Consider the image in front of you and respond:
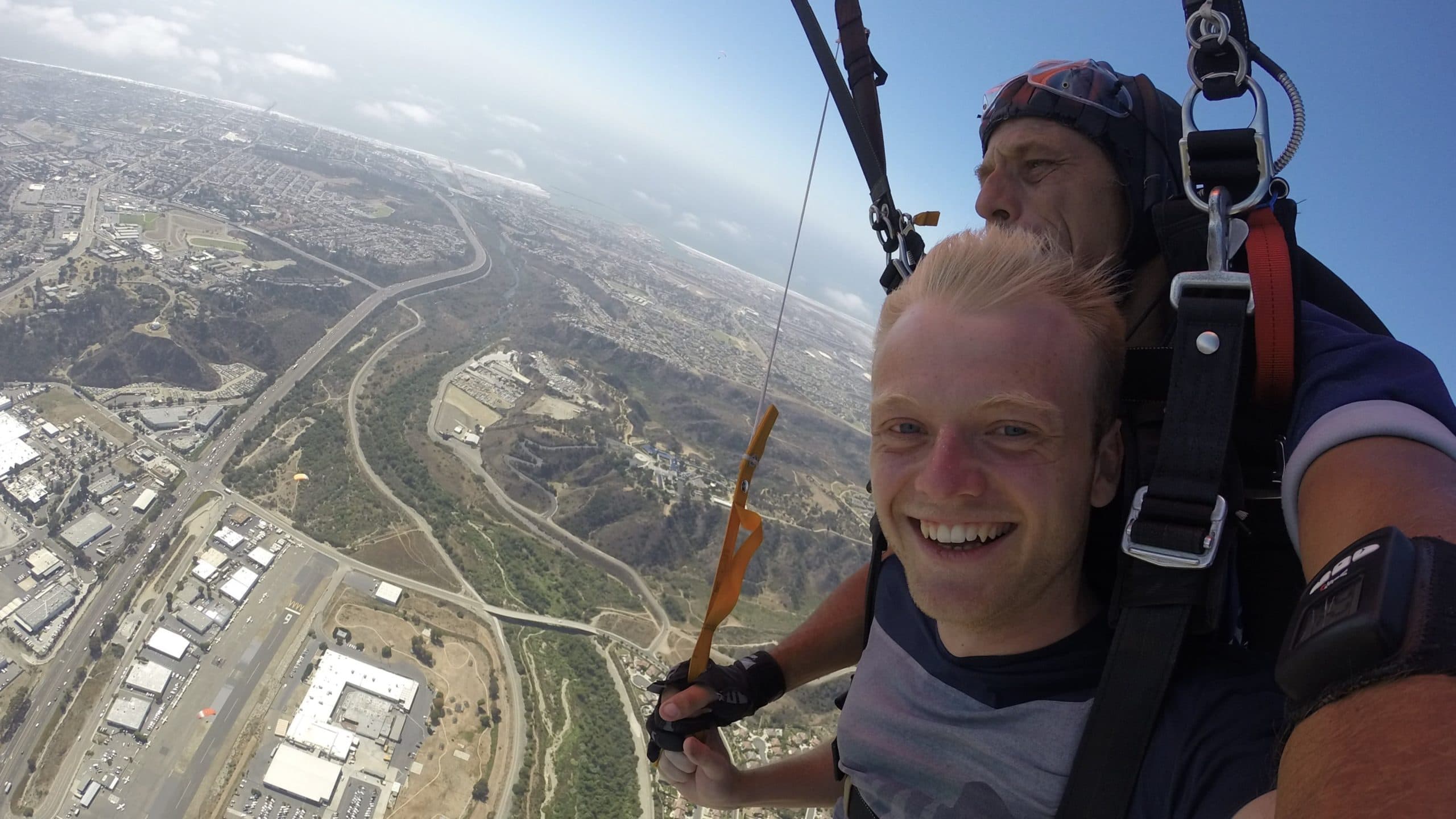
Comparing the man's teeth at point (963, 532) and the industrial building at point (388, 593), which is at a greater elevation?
the man's teeth at point (963, 532)

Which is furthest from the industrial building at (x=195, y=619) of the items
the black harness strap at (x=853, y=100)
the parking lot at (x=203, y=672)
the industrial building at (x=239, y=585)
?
the black harness strap at (x=853, y=100)

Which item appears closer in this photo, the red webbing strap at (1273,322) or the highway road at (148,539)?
the red webbing strap at (1273,322)

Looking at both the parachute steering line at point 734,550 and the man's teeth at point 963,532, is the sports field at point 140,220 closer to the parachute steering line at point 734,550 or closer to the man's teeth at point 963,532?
the parachute steering line at point 734,550

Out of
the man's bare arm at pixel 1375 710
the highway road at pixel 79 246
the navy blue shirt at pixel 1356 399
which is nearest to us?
the man's bare arm at pixel 1375 710

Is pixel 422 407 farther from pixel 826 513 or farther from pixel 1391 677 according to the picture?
pixel 1391 677

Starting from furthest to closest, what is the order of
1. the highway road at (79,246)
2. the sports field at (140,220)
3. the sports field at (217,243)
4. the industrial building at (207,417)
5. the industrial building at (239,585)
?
1. the sports field at (217,243)
2. the sports field at (140,220)
3. the highway road at (79,246)
4. the industrial building at (207,417)
5. the industrial building at (239,585)

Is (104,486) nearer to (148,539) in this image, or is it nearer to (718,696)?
(148,539)

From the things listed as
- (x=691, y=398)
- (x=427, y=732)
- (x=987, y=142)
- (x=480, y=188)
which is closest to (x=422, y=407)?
(x=691, y=398)
